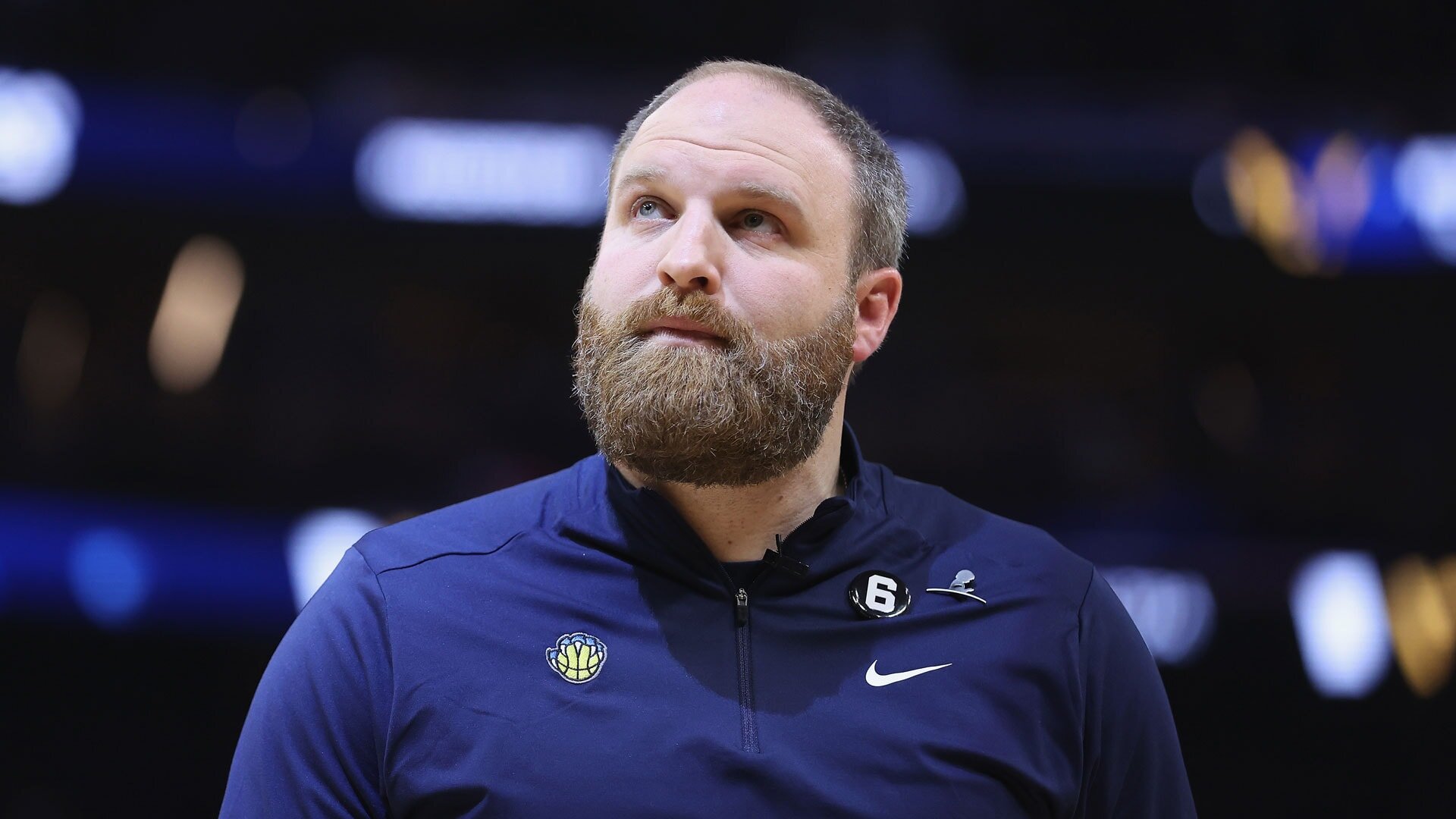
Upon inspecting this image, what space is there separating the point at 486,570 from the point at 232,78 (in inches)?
165

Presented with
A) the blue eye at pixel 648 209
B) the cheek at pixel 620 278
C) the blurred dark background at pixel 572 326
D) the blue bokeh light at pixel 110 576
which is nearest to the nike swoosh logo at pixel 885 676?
the cheek at pixel 620 278

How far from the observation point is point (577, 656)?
1.61 meters

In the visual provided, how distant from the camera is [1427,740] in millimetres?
5098

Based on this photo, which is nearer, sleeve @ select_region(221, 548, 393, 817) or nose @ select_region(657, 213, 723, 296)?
sleeve @ select_region(221, 548, 393, 817)

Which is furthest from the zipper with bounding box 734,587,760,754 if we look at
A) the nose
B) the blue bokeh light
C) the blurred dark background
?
the blue bokeh light

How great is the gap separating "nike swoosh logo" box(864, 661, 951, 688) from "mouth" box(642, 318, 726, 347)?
48 centimetres

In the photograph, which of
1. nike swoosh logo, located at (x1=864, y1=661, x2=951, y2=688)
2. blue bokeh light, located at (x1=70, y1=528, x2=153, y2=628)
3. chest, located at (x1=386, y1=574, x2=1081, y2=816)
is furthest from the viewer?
blue bokeh light, located at (x1=70, y1=528, x2=153, y2=628)

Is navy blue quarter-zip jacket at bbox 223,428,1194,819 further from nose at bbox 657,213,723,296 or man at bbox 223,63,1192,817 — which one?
nose at bbox 657,213,723,296

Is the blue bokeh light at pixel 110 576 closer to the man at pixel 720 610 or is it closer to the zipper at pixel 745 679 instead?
the man at pixel 720 610

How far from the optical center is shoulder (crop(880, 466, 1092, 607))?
6.00ft

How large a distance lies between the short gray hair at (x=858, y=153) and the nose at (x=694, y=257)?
274 millimetres

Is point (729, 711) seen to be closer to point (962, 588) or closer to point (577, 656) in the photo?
point (577, 656)

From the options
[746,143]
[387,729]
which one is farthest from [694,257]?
[387,729]

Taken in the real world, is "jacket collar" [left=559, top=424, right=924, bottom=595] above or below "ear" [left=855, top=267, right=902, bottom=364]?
A: below
